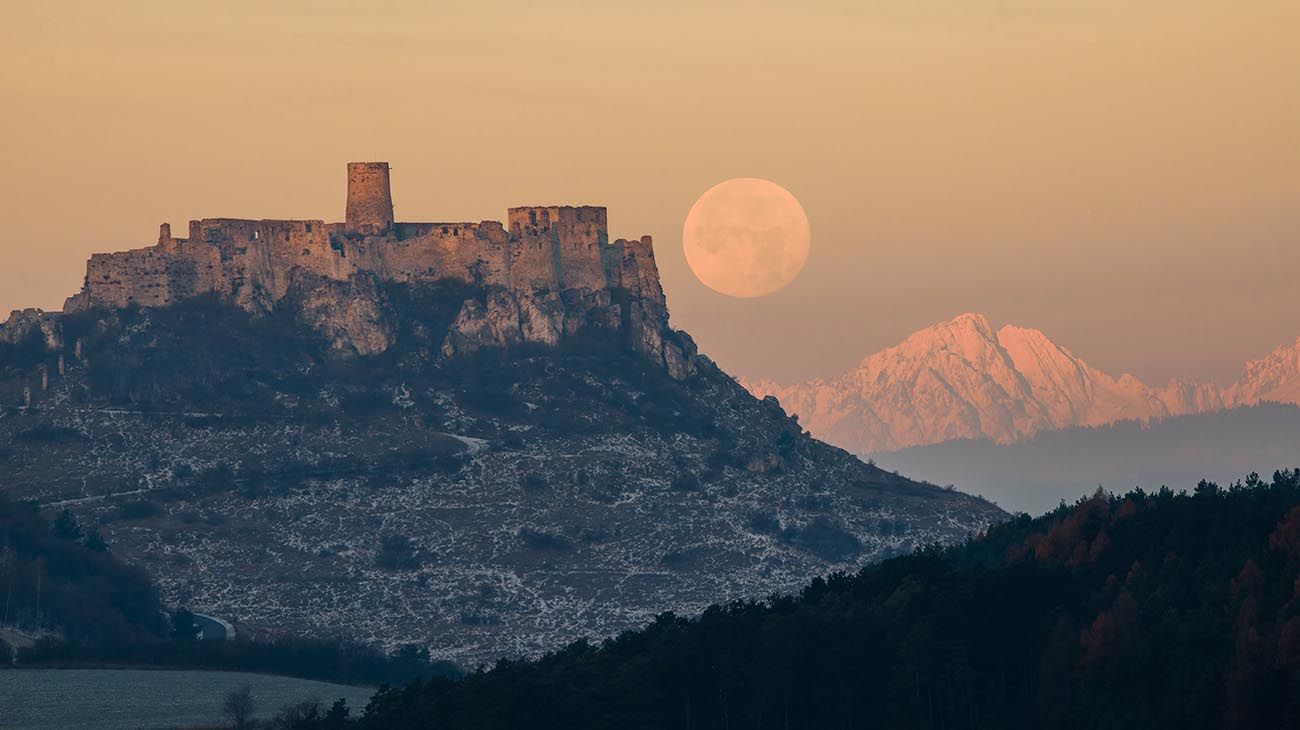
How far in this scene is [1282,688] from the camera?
15738cm

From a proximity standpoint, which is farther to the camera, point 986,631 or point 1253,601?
point 986,631

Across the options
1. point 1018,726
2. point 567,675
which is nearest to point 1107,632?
point 1018,726

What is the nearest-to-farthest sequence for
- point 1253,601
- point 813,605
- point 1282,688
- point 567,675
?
point 1282,688 → point 1253,601 → point 567,675 → point 813,605

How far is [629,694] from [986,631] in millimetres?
24060

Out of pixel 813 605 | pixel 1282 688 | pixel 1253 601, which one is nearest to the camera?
pixel 1282 688

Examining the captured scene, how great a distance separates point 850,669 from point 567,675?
17.5m

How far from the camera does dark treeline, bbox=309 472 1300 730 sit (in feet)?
560

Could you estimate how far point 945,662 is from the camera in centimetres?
18100

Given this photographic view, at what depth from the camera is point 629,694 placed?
Result: 591 feet

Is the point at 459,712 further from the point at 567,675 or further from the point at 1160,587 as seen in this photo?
the point at 1160,587

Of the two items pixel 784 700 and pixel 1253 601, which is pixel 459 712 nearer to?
pixel 784 700

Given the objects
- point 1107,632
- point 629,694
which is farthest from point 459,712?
point 1107,632

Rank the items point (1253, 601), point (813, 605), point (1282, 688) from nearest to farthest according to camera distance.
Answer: point (1282, 688) → point (1253, 601) → point (813, 605)

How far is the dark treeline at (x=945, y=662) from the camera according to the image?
171 meters
